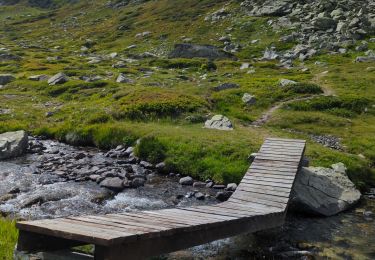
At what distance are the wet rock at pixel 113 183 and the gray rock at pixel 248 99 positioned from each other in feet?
65.4

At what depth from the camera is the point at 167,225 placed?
1123cm

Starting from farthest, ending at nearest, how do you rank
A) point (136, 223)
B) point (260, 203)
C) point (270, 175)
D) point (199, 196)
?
point (199, 196) < point (270, 175) < point (260, 203) < point (136, 223)

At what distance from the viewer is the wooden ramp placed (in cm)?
942

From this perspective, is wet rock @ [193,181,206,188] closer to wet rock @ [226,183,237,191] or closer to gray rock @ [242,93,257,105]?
wet rock @ [226,183,237,191]

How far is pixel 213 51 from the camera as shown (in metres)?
71.9

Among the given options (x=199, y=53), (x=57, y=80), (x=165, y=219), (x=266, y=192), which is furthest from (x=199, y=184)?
(x=199, y=53)

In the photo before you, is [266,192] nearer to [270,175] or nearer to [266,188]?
[266,188]

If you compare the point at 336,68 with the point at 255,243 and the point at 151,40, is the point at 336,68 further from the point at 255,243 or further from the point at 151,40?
the point at 151,40

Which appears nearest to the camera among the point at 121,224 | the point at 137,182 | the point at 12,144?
the point at 121,224

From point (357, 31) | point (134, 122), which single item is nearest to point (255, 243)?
point (134, 122)

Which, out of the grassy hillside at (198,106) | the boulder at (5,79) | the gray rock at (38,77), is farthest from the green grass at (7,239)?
the boulder at (5,79)

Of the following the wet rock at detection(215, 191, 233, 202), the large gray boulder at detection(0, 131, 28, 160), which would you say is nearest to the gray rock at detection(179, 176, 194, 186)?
the wet rock at detection(215, 191, 233, 202)

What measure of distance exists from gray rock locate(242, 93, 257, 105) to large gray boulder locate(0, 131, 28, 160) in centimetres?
1917

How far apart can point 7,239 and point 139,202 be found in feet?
26.5
